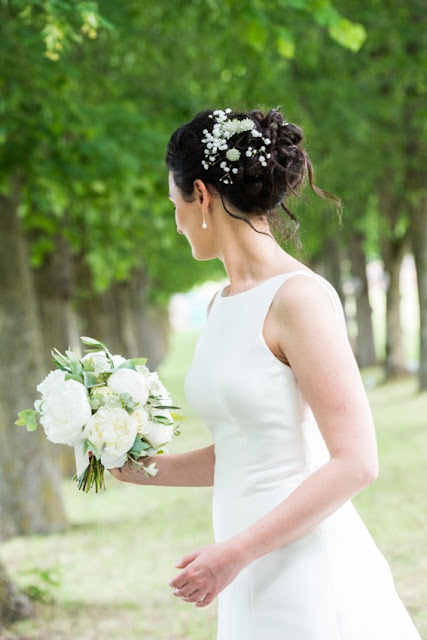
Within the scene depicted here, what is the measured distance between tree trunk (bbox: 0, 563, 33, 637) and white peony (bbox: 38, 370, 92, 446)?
3.62 meters

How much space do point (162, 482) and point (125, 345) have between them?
18286 mm

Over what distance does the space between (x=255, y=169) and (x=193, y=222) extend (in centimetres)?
23

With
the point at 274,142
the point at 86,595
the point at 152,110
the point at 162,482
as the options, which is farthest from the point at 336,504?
the point at 152,110

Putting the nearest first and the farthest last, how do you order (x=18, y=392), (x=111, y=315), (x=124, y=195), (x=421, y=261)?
1. (x=18, y=392)
2. (x=124, y=195)
3. (x=421, y=261)
4. (x=111, y=315)

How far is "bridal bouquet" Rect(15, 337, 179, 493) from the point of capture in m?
2.65

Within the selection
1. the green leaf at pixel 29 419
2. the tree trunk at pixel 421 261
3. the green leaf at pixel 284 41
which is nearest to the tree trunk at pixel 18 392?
the green leaf at pixel 284 41

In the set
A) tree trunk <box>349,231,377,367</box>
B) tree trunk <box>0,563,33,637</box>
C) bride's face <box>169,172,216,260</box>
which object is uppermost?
bride's face <box>169,172,216,260</box>

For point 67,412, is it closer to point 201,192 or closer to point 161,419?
point 161,419

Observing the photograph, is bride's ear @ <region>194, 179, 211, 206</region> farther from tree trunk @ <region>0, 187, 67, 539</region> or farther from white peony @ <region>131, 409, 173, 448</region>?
tree trunk @ <region>0, 187, 67, 539</region>

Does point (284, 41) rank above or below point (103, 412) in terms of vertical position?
above

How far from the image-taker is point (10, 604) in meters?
6.08

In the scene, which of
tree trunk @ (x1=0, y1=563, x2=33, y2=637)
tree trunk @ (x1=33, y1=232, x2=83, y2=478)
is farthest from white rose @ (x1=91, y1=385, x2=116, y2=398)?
tree trunk @ (x1=33, y1=232, x2=83, y2=478)

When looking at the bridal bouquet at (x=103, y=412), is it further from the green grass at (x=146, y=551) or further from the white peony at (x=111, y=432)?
the green grass at (x=146, y=551)

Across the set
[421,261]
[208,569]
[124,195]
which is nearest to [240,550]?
[208,569]
